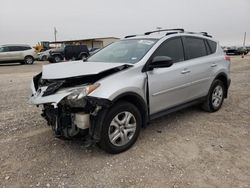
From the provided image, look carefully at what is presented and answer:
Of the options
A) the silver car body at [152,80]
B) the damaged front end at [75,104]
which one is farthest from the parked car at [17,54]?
the damaged front end at [75,104]

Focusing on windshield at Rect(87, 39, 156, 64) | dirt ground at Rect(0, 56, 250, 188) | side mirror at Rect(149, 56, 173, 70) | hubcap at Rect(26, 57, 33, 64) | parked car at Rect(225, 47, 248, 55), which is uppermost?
windshield at Rect(87, 39, 156, 64)

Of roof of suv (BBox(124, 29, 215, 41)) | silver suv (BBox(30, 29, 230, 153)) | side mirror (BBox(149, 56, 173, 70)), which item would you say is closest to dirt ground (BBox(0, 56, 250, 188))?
silver suv (BBox(30, 29, 230, 153))

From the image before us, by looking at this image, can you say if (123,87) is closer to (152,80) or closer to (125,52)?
(152,80)

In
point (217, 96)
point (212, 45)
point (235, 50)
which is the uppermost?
point (212, 45)

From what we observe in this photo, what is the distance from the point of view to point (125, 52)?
4.30 m

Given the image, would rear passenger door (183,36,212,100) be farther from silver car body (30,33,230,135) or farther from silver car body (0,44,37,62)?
silver car body (0,44,37,62)

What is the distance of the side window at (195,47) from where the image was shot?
4750 mm

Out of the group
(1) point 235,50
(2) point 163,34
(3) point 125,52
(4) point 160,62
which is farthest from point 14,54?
(1) point 235,50

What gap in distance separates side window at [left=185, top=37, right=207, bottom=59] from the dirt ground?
128 cm

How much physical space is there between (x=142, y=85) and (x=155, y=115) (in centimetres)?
62

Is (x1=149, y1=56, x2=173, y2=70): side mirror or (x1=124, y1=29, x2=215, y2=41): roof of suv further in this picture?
(x1=124, y1=29, x2=215, y2=41): roof of suv

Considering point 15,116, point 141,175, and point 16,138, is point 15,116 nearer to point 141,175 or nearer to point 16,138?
point 16,138

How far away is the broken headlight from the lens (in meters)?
3.12

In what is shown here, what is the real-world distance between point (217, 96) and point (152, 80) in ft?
7.66
